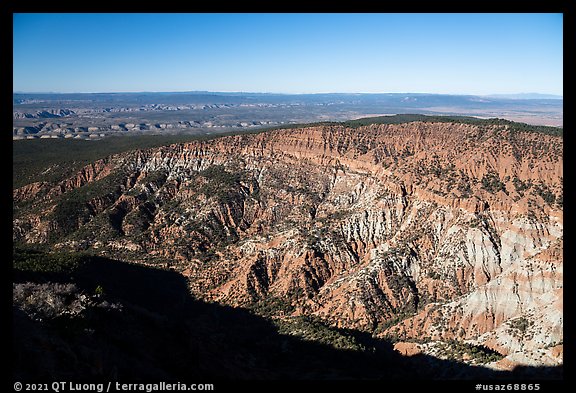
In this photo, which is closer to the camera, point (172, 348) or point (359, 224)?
point (172, 348)

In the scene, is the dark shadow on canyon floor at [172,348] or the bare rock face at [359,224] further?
the bare rock face at [359,224]

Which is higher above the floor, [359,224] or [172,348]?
[359,224]

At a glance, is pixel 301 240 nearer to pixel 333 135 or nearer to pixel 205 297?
pixel 205 297

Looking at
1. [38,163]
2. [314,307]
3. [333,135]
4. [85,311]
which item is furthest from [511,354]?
[38,163]

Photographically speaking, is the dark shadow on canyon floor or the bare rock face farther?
the bare rock face
